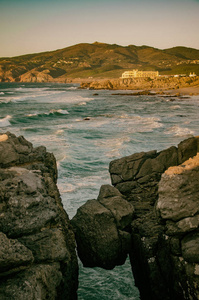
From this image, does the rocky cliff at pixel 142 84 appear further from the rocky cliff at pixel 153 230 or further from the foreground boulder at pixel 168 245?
the foreground boulder at pixel 168 245

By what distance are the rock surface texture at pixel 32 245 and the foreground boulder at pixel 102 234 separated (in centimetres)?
61

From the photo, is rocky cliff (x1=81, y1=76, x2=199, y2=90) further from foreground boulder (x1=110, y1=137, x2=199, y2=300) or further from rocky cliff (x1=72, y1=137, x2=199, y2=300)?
foreground boulder (x1=110, y1=137, x2=199, y2=300)

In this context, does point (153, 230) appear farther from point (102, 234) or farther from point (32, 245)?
point (32, 245)

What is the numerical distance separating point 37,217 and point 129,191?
4.88 metres

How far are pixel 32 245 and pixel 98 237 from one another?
240 cm

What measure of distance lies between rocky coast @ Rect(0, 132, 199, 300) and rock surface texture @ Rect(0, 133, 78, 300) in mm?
17

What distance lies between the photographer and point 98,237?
7.86 m

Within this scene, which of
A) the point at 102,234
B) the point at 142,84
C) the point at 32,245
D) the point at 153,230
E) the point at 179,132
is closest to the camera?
the point at 32,245

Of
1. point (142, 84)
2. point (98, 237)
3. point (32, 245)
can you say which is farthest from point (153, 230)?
point (142, 84)

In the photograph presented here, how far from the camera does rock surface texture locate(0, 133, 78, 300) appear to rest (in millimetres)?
5141

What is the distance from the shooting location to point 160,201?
7.02 meters

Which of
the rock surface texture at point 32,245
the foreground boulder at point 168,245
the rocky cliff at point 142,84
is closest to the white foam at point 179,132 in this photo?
the foreground boulder at point 168,245

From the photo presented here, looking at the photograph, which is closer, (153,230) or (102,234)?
(153,230)

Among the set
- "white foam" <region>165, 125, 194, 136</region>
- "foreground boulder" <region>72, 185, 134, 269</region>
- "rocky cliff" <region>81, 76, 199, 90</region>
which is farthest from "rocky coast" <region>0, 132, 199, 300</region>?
"rocky cliff" <region>81, 76, 199, 90</region>
